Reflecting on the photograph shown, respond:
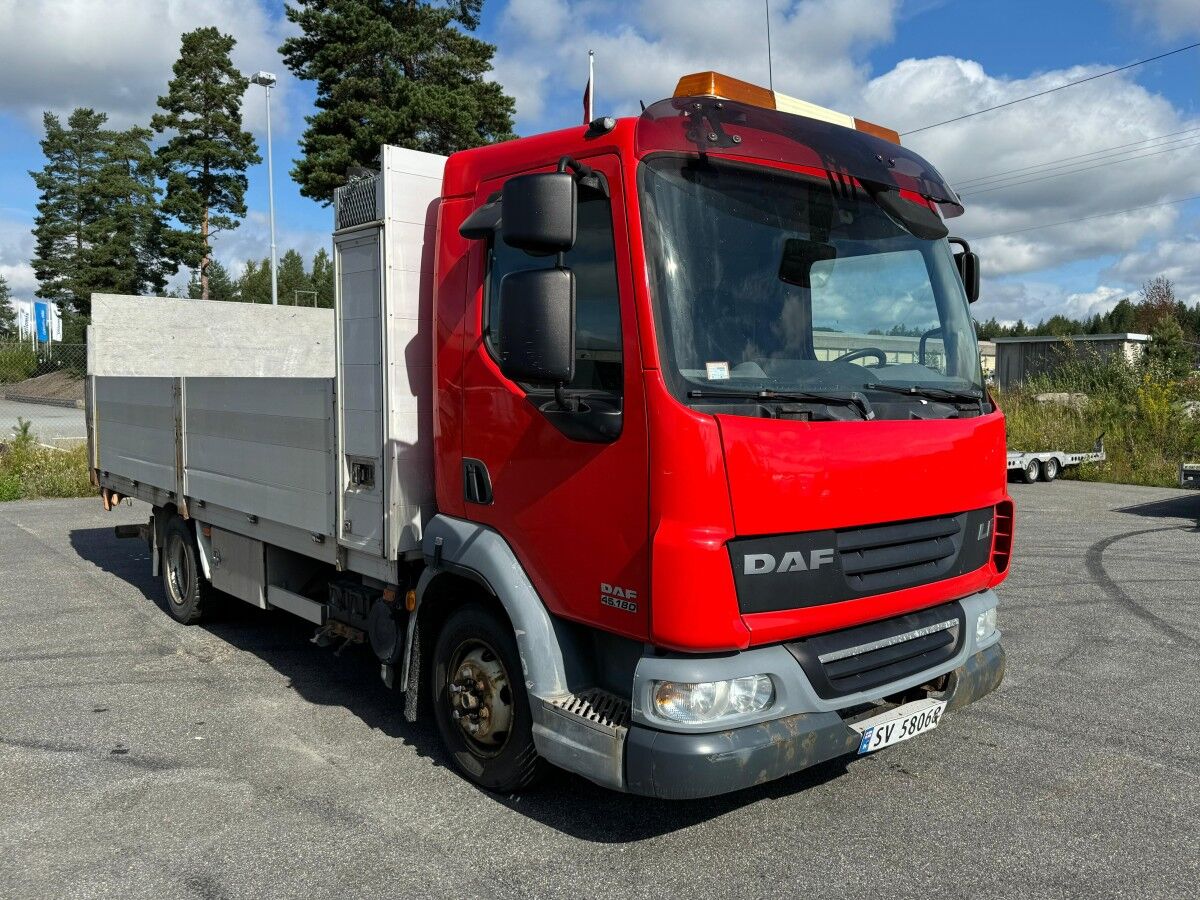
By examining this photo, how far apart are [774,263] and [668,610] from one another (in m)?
1.36

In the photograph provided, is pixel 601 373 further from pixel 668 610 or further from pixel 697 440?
pixel 668 610

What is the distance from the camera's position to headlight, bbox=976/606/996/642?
4.11 metres

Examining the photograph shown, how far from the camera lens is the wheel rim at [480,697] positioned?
4.01 m

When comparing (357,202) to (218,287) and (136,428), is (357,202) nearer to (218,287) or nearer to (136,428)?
(136,428)

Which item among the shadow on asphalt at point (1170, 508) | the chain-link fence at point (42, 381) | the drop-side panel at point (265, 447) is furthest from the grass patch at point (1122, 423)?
the chain-link fence at point (42, 381)

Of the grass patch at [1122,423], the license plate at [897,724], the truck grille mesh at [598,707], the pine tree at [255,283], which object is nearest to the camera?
the truck grille mesh at [598,707]

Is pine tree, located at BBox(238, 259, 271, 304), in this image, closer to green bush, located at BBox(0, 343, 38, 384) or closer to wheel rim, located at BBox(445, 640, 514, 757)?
green bush, located at BBox(0, 343, 38, 384)

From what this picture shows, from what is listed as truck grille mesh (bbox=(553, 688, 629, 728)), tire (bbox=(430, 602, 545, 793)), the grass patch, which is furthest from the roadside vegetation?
the grass patch

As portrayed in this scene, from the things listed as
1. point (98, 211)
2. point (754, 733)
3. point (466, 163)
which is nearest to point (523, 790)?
point (754, 733)

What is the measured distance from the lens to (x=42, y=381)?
37938 millimetres

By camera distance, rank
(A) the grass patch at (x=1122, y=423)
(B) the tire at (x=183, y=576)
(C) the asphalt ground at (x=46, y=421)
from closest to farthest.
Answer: (B) the tire at (x=183, y=576), (A) the grass patch at (x=1122, y=423), (C) the asphalt ground at (x=46, y=421)

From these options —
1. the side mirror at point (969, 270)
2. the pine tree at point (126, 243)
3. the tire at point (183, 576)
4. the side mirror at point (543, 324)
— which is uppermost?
the pine tree at point (126, 243)

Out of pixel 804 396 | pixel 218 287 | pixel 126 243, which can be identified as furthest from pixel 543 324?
pixel 218 287

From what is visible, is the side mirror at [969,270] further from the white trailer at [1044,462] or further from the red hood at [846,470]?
the white trailer at [1044,462]
